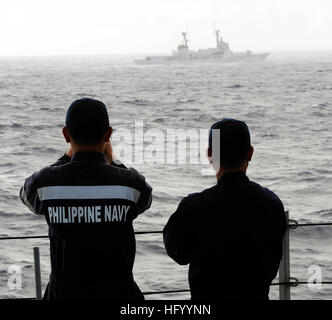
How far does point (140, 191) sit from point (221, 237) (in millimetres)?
346

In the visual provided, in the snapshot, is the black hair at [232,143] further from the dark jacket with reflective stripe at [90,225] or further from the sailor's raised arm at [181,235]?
the dark jacket with reflective stripe at [90,225]

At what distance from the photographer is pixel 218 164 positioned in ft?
7.04

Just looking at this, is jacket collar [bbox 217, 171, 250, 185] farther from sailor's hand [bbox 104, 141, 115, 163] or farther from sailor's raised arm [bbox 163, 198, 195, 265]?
sailor's hand [bbox 104, 141, 115, 163]

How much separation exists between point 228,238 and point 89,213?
508 millimetres

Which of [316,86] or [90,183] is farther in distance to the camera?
[316,86]

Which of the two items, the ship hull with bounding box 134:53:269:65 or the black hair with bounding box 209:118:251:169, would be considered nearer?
the black hair with bounding box 209:118:251:169

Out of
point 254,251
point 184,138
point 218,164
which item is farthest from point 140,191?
point 184,138

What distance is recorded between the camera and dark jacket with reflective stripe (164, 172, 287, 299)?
209 cm

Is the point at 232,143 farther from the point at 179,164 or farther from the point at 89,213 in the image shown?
the point at 179,164

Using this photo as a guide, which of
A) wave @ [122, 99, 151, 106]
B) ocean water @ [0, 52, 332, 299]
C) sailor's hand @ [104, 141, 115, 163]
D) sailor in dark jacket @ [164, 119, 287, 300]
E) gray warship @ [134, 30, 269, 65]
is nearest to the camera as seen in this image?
sailor in dark jacket @ [164, 119, 287, 300]

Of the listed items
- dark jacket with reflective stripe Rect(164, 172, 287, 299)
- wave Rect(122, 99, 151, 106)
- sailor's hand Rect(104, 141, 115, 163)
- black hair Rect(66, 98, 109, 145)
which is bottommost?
wave Rect(122, 99, 151, 106)

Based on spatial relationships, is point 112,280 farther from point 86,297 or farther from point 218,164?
point 218,164

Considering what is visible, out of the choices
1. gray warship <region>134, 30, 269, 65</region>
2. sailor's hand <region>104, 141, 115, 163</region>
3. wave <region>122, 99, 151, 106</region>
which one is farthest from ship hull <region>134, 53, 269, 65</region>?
sailor's hand <region>104, 141, 115, 163</region>

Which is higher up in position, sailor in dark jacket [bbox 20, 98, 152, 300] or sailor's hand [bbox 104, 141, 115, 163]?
sailor's hand [bbox 104, 141, 115, 163]
